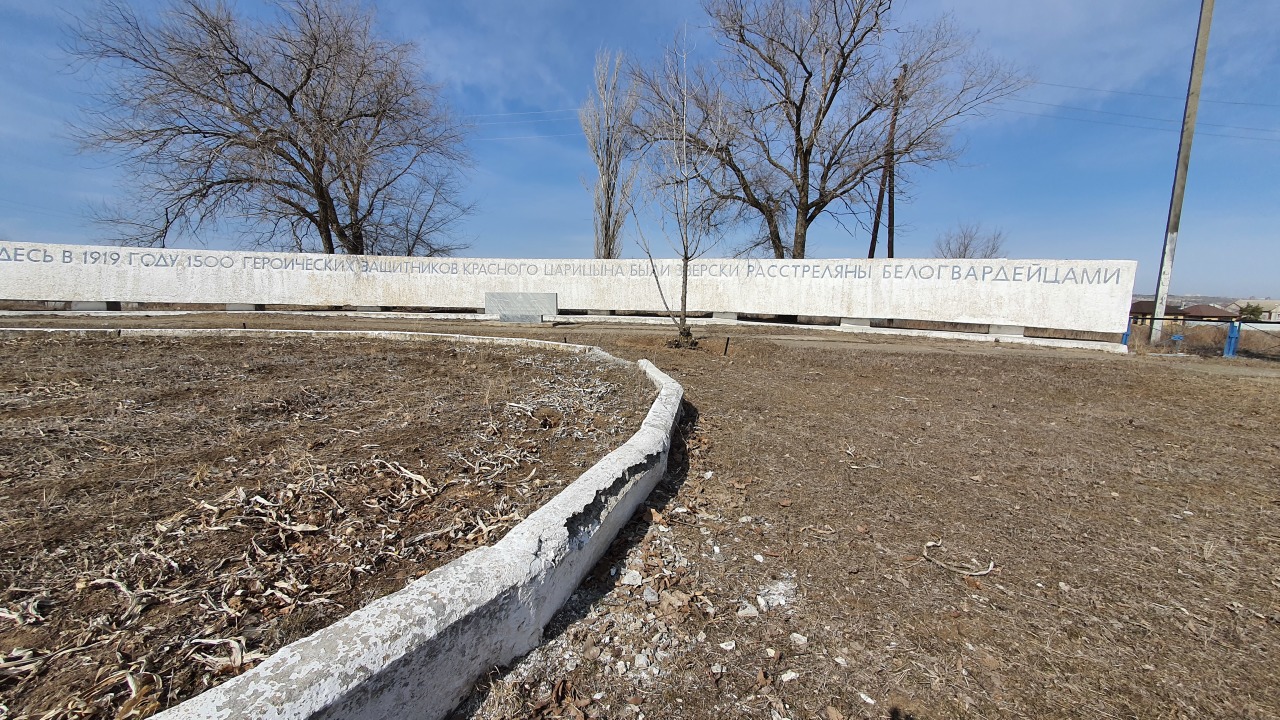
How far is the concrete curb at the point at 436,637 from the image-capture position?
1.09 m

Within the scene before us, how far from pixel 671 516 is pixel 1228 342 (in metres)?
14.6

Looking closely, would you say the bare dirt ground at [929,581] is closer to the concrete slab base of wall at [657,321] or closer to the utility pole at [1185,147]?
the concrete slab base of wall at [657,321]

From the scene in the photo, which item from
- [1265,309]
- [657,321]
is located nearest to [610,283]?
[657,321]

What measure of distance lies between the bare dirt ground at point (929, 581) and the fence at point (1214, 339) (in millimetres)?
9274

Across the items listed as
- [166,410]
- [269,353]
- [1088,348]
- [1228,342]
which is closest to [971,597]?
[166,410]

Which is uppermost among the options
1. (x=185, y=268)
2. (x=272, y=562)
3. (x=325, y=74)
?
(x=325, y=74)

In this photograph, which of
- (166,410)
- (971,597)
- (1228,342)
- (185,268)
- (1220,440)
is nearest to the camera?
(971,597)

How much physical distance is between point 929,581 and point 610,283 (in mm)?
13907

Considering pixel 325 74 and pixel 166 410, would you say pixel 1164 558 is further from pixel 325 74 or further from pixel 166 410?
pixel 325 74

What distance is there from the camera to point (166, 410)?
356cm

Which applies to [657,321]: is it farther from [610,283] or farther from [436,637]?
[436,637]

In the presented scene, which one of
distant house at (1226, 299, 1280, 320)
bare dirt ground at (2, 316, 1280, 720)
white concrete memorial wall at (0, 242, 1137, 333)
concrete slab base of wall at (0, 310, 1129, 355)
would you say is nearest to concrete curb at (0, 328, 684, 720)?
bare dirt ground at (2, 316, 1280, 720)

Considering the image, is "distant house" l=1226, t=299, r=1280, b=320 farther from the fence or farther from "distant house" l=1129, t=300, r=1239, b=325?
the fence

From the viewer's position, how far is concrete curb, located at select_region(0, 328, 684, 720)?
1088 mm
